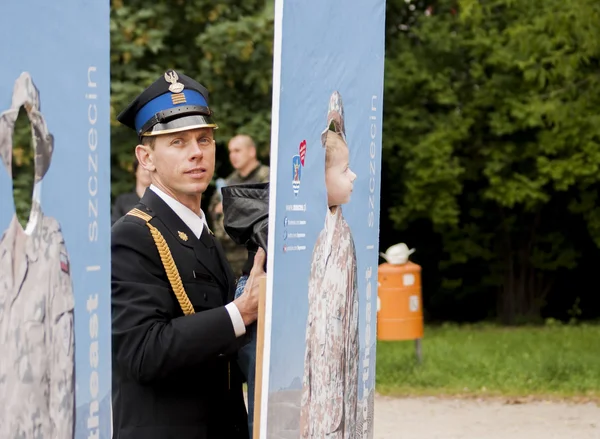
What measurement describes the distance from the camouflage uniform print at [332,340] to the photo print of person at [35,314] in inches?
43.5

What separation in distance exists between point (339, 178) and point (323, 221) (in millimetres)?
193

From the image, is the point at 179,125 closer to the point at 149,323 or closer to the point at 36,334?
the point at 149,323

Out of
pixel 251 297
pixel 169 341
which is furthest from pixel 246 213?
pixel 169 341

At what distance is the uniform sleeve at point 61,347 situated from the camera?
2646 mm

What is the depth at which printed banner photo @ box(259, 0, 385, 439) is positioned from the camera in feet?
11.2

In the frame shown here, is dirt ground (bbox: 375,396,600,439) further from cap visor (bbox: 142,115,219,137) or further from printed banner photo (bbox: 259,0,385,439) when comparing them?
cap visor (bbox: 142,115,219,137)

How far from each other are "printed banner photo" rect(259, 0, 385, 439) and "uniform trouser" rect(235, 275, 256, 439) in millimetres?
147

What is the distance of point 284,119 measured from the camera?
340cm

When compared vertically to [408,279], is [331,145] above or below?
above

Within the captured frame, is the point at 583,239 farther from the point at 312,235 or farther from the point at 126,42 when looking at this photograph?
the point at 312,235

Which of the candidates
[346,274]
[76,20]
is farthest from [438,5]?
[76,20]

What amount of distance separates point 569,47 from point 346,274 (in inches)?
348

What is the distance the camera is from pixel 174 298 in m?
3.61

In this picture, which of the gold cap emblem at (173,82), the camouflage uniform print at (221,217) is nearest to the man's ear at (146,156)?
the gold cap emblem at (173,82)
